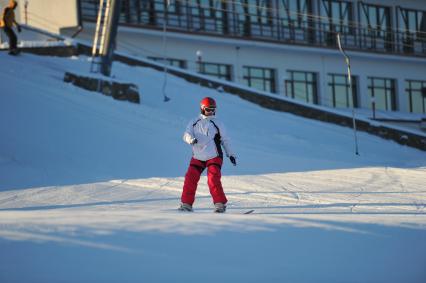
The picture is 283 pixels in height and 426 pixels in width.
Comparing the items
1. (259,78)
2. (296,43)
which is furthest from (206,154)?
(296,43)

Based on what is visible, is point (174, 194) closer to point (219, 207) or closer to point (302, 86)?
point (219, 207)

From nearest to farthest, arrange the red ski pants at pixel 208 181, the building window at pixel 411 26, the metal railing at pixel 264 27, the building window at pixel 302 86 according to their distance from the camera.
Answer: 1. the red ski pants at pixel 208 181
2. the metal railing at pixel 264 27
3. the building window at pixel 302 86
4. the building window at pixel 411 26

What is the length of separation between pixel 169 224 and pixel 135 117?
428 inches

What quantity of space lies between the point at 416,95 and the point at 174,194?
111 ft

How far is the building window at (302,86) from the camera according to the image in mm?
35500

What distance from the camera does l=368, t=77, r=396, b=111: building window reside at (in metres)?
38.7

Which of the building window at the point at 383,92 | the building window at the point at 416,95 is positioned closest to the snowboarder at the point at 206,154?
the building window at the point at 383,92

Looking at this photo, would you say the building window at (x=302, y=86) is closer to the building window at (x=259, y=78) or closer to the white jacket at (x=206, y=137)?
the building window at (x=259, y=78)

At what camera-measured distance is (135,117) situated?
1638 cm

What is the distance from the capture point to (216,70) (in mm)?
32906

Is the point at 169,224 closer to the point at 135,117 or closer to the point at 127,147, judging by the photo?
the point at 127,147

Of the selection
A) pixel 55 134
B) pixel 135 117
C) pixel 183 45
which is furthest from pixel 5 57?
pixel 183 45

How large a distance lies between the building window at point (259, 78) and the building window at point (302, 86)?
836 mm

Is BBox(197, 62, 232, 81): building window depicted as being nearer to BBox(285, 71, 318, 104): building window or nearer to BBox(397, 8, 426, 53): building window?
BBox(285, 71, 318, 104): building window
